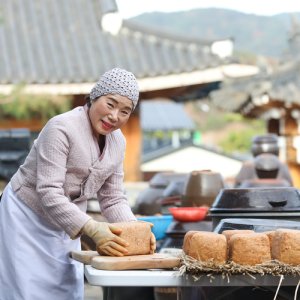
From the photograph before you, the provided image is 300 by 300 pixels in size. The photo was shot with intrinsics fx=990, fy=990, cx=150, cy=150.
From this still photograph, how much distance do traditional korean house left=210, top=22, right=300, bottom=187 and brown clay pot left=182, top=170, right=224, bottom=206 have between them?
9933 millimetres

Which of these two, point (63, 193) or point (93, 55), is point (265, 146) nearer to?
point (93, 55)

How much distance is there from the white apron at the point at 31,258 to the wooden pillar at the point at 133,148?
12.6 meters

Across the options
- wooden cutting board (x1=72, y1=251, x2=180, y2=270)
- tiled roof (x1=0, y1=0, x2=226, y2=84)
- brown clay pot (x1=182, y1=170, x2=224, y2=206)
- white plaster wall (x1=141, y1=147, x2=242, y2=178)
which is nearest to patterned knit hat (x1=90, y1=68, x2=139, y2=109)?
wooden cutting board (x1=72, y1=251, x2=180, y2=270)

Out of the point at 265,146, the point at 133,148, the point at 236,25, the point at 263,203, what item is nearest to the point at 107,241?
the point at 263,203

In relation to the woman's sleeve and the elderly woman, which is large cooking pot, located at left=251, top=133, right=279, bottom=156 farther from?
the woman's sleeve

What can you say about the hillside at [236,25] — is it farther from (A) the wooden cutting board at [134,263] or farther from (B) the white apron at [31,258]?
(A) the wooden cutting board at [134,263]

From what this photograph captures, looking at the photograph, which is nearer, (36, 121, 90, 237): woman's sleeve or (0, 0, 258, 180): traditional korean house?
(36, 121, 90, 237): woman's sleeve

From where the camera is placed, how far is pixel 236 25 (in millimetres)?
143000

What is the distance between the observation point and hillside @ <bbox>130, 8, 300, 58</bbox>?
13612 centimetres

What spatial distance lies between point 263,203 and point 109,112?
1.52 metres

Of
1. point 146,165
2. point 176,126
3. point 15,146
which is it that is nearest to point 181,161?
point 146,165

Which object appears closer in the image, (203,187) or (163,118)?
(203,187)

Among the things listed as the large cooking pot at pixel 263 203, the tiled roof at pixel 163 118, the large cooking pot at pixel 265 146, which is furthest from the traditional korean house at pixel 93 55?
the tiled roof at pixel 163 118

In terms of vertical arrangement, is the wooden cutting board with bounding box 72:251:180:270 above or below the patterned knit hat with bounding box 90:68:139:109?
below
